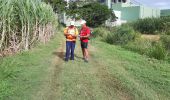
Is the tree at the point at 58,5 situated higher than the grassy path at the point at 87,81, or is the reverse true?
the tree at the point at 58,5

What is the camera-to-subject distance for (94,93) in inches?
359

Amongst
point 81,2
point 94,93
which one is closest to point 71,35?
point 94,93

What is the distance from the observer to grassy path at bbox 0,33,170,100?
29.3 feet

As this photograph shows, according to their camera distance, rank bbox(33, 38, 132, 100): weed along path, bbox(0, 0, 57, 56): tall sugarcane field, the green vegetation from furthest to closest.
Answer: the green vegetation, bbox(0, 0, 57, 56): tall sugarcane field, bbox(33, 38, 132, 100): weed along path

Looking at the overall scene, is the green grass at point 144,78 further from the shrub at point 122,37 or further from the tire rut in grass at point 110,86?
the shrub at point 122,37

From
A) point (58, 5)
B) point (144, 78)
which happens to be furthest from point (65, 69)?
point (58, 5)

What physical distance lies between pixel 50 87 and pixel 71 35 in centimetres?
477

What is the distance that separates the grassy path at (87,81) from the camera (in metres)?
8.92

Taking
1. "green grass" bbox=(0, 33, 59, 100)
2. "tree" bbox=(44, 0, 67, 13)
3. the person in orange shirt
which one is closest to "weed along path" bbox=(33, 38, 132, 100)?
"green grass" bbox=(0, 33, 59, 100)

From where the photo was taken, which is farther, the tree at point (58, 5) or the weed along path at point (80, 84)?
the tree at point (58, 5)

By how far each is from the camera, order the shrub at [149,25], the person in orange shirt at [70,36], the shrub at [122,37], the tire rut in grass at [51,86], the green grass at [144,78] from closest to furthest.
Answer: the tire rut in grass at [51,86] → the green grass at [144,78] → the person in orange shirt at [70,36] → the shrub at [122,37] → the shrub at [149,25]

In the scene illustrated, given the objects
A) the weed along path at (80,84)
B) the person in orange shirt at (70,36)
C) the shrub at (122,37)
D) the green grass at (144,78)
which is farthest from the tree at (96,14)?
the weed along path at (80,84)

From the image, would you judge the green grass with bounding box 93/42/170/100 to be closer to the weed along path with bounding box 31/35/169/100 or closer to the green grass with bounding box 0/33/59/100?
the weed along path with bounding box 31/35/169/100

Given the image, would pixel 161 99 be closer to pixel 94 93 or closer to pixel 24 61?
pixel 94 93
